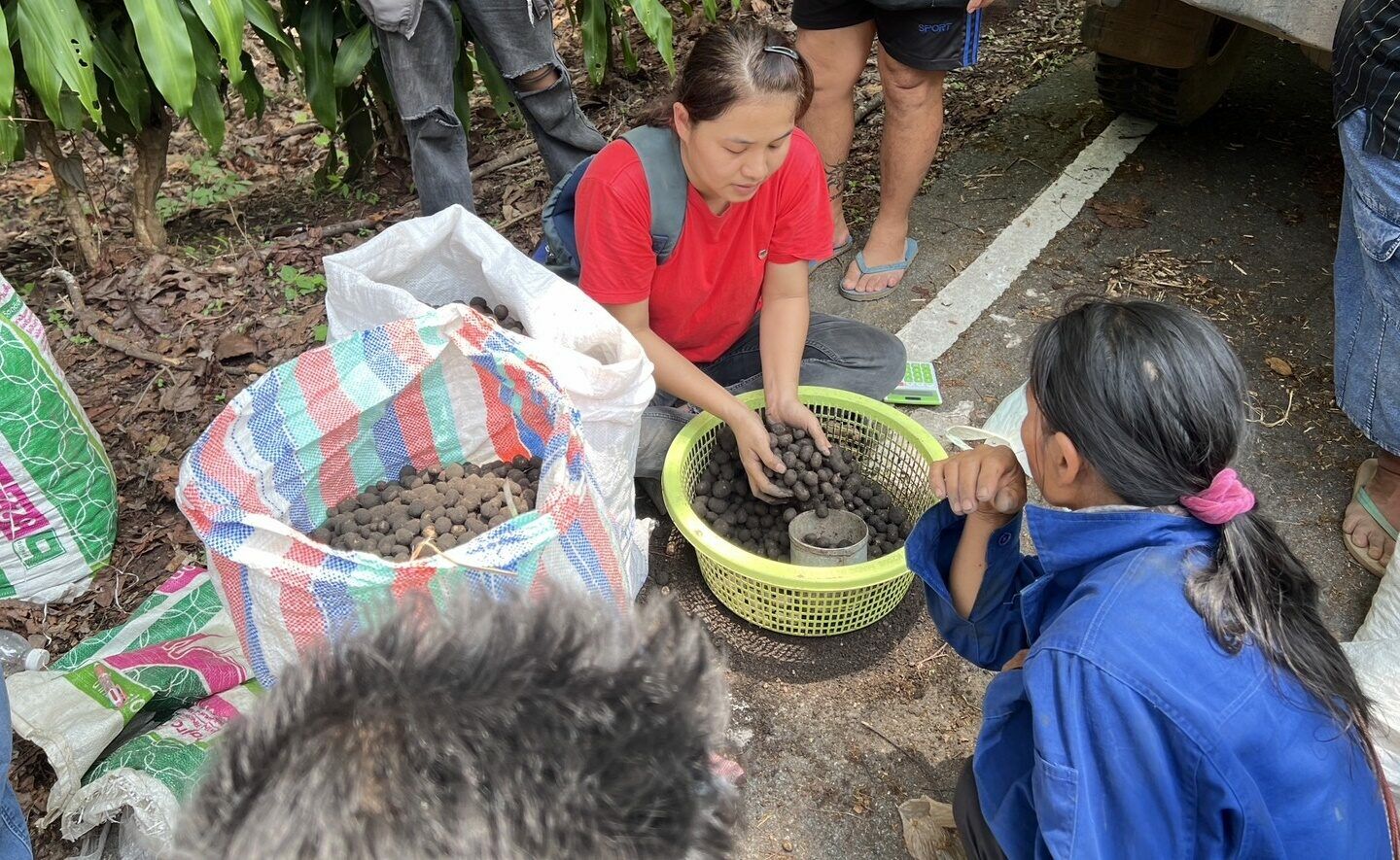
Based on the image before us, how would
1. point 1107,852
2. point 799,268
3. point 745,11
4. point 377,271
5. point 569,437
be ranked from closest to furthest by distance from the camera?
point 1107,852 → point 569,437 → point 377,271 → point 799,268 → point 745,11

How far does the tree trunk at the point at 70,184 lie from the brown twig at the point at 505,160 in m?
1.31

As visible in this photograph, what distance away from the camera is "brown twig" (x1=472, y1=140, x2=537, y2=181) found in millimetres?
3855

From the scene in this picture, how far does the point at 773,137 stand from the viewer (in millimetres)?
2078

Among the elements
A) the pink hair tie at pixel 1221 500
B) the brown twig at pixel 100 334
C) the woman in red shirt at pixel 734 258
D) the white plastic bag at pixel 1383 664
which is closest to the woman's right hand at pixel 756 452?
the woman in red shirt at pixel 734 258

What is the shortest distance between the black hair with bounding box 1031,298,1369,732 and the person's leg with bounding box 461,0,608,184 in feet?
7.51

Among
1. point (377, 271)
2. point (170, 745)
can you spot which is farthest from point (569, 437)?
point (170, 745)

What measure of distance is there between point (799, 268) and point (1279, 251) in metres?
1.86

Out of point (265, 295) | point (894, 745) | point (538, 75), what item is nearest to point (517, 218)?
point (538, 75)

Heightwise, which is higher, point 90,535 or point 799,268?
point 799,268

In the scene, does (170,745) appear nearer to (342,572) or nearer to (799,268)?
(342,572)

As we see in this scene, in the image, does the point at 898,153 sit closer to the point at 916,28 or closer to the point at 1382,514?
the point at 916,28

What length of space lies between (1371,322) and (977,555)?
1305 millimetres

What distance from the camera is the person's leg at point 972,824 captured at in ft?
5.12

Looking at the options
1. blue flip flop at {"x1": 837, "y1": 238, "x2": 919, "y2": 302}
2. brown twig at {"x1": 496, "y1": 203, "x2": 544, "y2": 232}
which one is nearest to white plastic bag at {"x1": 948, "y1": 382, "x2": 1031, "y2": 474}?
blue flip flop at {"x1": 837, "y1": 238, "x2": 919, "y2": 302}
